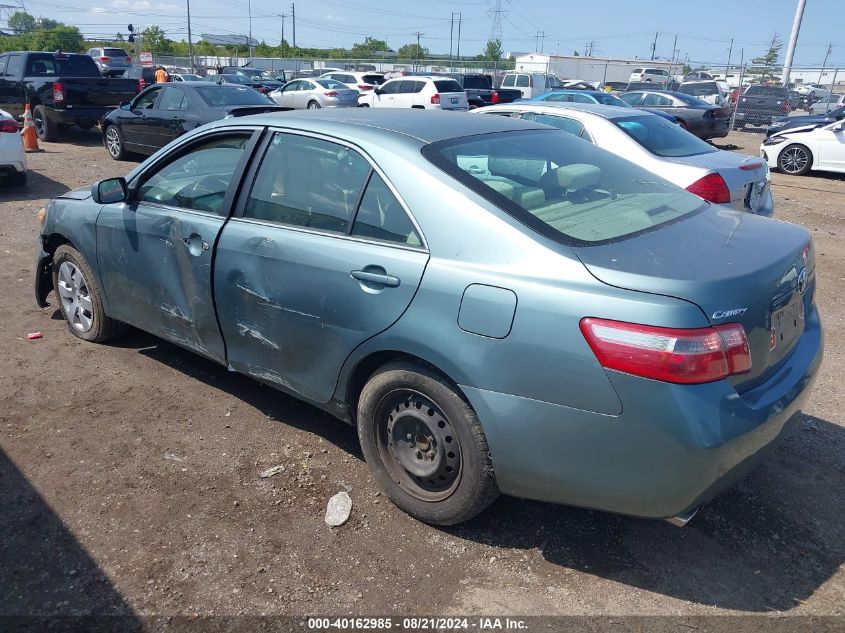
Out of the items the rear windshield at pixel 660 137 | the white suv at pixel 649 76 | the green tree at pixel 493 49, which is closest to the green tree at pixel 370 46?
the green tree at pixel 493 49

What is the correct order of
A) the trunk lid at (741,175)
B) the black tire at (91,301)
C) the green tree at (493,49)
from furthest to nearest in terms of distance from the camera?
the green tree at (493,49), the trunk lid at (741,175), the black tire at (91,301)

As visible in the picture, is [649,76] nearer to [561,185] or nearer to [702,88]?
[702,88]

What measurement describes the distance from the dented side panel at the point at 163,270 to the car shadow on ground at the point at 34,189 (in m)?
7.04

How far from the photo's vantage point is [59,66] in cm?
1692

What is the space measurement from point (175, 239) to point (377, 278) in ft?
5.00

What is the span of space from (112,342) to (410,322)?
3.12 meters

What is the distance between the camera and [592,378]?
2402 mm

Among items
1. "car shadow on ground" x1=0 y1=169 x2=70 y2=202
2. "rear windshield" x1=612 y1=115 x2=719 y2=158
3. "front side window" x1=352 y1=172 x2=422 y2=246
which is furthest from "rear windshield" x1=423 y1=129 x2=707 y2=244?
"car shadow on ground" x1=0 y1=169 x2=70 y2=202

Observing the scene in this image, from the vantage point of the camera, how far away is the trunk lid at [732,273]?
242cm

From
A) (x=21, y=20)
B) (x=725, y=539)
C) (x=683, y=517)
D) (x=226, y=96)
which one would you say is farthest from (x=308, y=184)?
(x=21, y=20)

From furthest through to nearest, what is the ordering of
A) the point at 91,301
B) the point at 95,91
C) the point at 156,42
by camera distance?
the point at 156,42 → the point at 95,91 → the point at 91,301

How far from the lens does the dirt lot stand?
268 cm

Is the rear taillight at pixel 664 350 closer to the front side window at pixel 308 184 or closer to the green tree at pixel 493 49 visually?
the front side window at pixel 308 184

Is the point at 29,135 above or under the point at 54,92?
under
